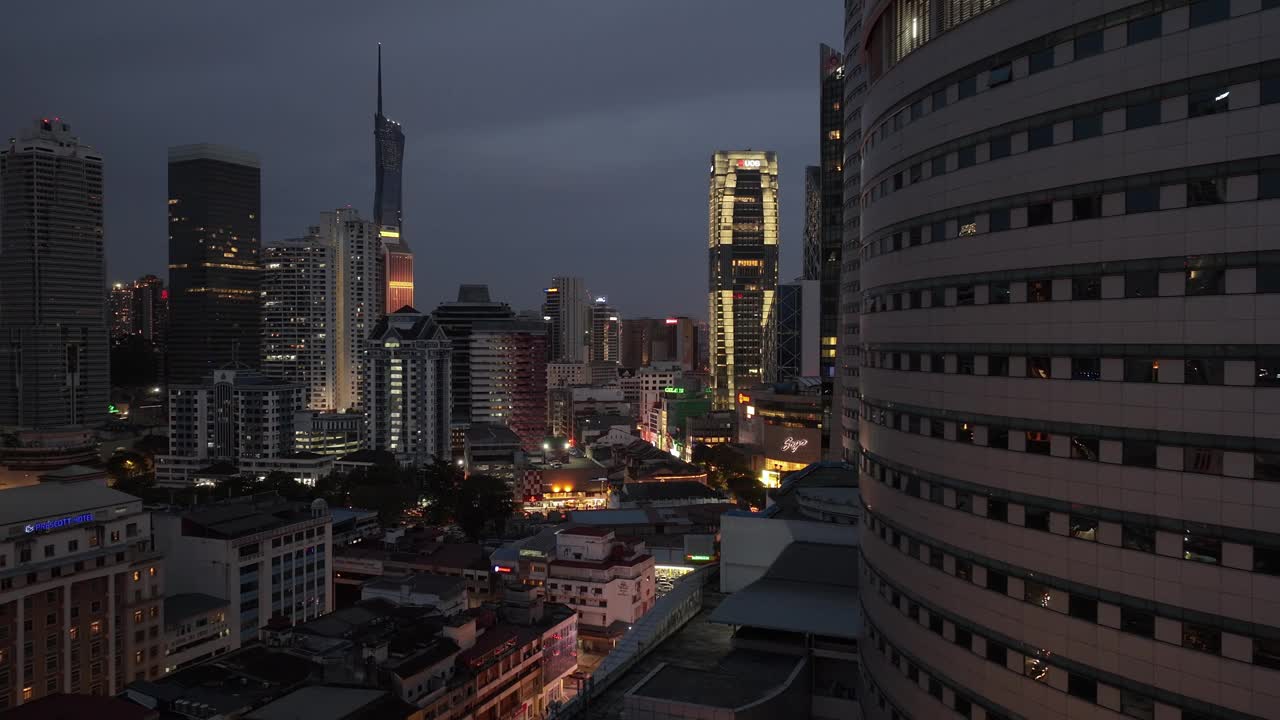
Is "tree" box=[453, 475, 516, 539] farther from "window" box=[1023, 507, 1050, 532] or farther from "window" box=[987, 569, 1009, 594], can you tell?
"window" box=[1023, 507, 1050, 532]

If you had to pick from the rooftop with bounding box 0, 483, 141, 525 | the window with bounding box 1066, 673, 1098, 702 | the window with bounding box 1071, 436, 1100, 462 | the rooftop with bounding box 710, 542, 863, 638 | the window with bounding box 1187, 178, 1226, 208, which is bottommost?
the rooftop with bounding box 710, 542, 863, 638

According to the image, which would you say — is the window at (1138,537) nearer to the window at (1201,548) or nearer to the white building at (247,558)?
the window at (1201,548)

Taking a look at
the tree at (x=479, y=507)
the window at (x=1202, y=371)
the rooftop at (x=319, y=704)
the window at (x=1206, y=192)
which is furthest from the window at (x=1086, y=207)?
the tree at (x=479, y=507)

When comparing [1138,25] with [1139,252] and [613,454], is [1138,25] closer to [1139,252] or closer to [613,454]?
[1139,252]

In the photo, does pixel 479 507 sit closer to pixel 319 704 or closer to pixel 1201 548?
pixel 319 704

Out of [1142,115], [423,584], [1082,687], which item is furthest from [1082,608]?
[423,584]

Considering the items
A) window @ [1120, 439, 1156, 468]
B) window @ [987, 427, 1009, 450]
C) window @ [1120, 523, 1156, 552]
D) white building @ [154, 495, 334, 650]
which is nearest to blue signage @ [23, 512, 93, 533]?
white building @ [154, 495, 334, 650]

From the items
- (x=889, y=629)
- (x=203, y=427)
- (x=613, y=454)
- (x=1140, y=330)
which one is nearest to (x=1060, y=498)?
(x=1140, y=330)
